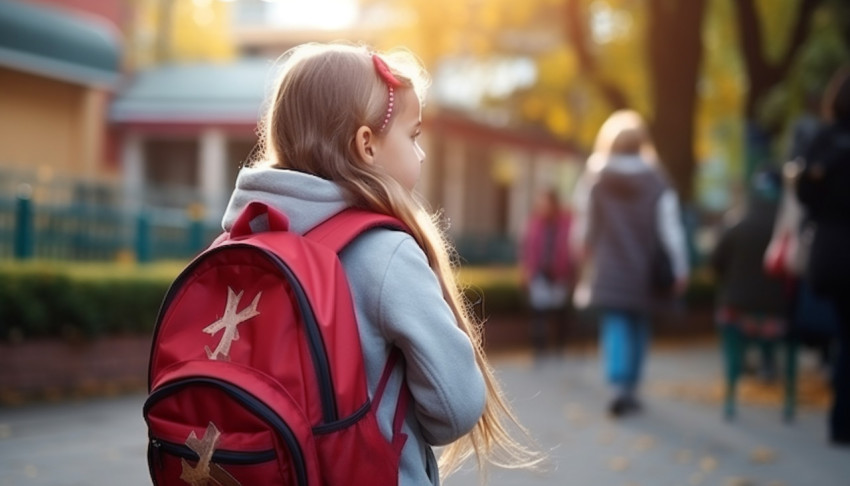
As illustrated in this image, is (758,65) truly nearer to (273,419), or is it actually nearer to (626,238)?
(626,238)

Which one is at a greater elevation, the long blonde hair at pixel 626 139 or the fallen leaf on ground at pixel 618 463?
the long blonde hair at pixel 626 139

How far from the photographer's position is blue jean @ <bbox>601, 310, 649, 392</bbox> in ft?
30.5

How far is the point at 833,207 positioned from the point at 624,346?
2223 millimetres

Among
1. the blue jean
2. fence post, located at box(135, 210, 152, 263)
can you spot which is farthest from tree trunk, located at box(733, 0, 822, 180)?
fence post, located at box(135, 210, 152, 263)

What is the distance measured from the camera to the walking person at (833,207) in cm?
742

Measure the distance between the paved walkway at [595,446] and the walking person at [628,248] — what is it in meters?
0.46

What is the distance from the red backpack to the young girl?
0.26 feet

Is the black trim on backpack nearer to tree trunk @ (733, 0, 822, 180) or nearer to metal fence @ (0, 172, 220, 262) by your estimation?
metal fence @ (0, 172, 220, 262)

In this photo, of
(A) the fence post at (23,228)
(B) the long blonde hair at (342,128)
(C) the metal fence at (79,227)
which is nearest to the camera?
(B) the long blonde hair at (342,128)

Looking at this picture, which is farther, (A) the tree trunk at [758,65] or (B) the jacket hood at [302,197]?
(A) the tree trunk at [758,65]

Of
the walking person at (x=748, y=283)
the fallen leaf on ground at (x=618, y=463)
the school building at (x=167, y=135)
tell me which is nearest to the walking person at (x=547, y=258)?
the school building at (x=167, y=135)

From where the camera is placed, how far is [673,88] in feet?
66.7

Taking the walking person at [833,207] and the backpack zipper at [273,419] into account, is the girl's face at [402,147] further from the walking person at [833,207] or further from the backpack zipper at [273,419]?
the walking person at [833,207]

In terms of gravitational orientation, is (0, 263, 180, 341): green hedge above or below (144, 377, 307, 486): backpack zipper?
below
